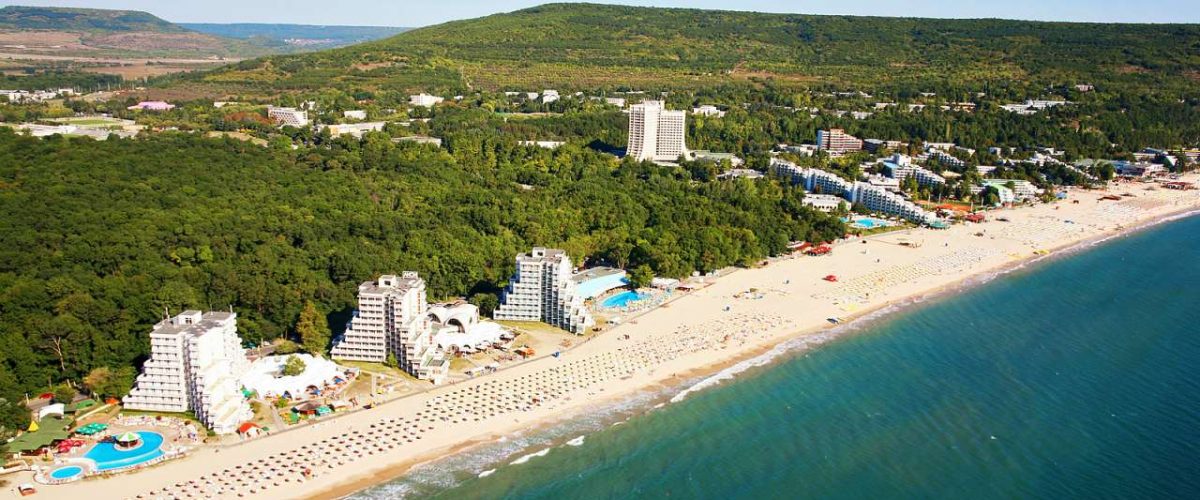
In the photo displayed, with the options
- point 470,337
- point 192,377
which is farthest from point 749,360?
point 192,377

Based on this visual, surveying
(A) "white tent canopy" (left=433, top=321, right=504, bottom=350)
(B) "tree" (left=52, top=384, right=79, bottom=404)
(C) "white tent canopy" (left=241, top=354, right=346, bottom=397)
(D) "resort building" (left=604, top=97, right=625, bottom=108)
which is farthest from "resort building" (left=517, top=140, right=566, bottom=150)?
(B) "tree" (left=52, top=384, right=79, bottom=404)

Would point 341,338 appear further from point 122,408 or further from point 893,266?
point 893,266

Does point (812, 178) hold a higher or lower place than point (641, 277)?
higher

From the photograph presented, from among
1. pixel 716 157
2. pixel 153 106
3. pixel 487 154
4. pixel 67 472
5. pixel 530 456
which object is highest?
pixel 153 106

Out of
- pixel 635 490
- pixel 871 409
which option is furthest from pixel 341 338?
pixel 871 409

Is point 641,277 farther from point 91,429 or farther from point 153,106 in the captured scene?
point 153,106

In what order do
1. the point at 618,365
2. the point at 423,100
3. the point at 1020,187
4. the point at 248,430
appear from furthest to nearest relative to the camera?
the point at 423,100 → the point at 1020,187 → the point at 618,365 → the point at 248,430
